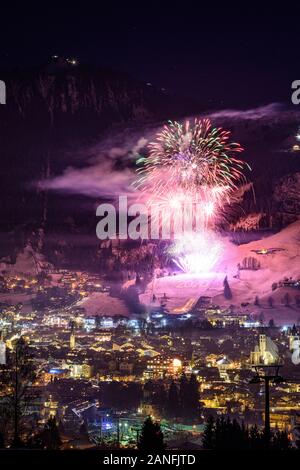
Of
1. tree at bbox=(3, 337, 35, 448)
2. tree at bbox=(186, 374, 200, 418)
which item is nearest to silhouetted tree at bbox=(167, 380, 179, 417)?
tree at bbox=(186, 374, 200, 418)

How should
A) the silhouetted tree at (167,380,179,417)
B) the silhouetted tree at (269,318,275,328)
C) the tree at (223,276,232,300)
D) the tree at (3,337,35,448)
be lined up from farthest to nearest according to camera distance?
the tree at (223,276,232,300) → the silhouetted tree at (269,318,275,328) → the silhouetted tree at (167,380,179,417) → the tree at (3,337,35,448)

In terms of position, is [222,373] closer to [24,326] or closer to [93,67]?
[24,326]

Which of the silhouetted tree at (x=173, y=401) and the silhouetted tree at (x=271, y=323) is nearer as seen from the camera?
the silhouetted tree at (x=173, y=401)

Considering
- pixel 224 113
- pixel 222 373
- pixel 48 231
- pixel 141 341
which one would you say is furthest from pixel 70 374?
pixel 48 231

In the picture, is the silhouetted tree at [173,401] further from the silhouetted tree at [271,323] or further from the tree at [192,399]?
the silhouetted tree at [271,323]

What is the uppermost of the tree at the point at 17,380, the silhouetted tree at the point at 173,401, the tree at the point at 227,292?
→ the tree at the point at 227,292

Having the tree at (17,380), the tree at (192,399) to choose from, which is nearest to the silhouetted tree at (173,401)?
the tree at (192,399)

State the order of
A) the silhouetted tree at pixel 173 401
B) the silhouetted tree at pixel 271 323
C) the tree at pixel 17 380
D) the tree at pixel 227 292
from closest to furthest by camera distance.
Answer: the tree at pixel 17 380, the silhouetted tree at pixel 173 401, the silhouetted tree at pixel 271 323, the tree at pixel 227 292

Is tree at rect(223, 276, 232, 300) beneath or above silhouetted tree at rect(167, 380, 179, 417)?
above

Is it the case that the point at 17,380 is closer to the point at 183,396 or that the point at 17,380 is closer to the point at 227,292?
the point at 183,396

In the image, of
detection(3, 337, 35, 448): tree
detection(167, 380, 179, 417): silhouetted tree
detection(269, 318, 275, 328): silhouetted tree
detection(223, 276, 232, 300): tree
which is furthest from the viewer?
detection(223, 276, 232, 300): tree

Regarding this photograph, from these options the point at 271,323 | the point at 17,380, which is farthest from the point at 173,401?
the point at 271,323

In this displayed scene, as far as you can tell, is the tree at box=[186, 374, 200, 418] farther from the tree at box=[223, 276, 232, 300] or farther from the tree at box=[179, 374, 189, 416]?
the tree at box=[223, 276, 232, 300]

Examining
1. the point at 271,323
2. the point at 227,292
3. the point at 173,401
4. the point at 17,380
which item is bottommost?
the point at 173,401
